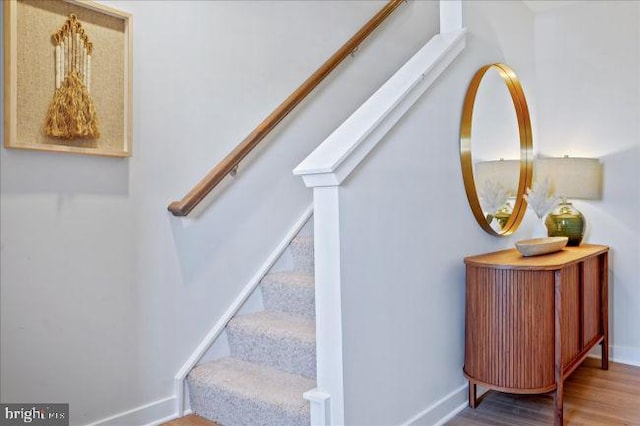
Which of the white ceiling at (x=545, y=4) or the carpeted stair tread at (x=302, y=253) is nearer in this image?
the carpeted stair tread at (x=302, y=253)

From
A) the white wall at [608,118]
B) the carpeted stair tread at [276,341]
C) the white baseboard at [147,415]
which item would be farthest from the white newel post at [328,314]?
the white wall at [608,118]

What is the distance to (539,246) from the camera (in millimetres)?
2393

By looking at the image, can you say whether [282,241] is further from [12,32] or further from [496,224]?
[12,32]

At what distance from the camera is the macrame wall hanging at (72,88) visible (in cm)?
178

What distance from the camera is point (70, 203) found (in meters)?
1.84

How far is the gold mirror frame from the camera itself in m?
2.47

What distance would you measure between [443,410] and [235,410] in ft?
3.08

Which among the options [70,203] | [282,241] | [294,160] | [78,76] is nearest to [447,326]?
[282,241]

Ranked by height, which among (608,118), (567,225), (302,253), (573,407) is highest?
(608,118)

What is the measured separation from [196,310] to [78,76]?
1.12 m

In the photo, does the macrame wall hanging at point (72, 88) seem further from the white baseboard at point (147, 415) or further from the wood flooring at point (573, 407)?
the wood flooring at point (573, 407)

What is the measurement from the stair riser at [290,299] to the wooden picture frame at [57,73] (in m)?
1.03

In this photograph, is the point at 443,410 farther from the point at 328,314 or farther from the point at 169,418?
the point at 169,418

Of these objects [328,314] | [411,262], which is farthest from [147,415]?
[411,262]
